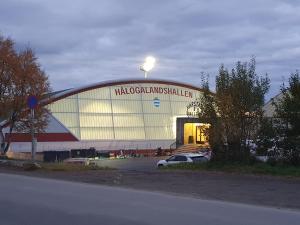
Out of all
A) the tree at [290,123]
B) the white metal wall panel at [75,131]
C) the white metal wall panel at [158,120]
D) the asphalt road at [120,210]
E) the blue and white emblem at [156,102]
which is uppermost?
the blue and white emblem at [156,102]

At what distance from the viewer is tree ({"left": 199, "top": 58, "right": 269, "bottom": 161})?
2491 centimetres

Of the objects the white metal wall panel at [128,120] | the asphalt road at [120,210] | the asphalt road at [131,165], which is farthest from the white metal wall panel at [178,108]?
the asphalt road at [120,210]

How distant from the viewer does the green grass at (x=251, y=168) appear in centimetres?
2208

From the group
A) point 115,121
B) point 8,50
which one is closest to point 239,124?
point 8,50

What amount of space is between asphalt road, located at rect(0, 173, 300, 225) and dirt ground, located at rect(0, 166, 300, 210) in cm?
118

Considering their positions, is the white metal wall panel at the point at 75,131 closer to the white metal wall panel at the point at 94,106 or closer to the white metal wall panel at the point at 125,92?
the white metal wall panel at the point at 94,106

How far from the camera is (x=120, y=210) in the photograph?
1287 cm

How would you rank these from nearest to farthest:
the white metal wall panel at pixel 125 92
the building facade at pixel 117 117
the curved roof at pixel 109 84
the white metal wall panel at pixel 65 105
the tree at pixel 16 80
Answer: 1. the tree at pixel 16 80
2. the building facade at pixel 117 117
3. the white metal wall panel at pixel 65 105
4. the curved roof at pixel 109 84
5. the white metal wall panel at pixel 125 92

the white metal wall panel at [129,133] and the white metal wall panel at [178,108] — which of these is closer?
the white metal wall panel at [129,133]

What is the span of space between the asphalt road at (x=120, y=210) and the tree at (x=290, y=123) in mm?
9301

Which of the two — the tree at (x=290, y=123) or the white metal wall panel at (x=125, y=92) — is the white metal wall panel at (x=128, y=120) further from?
the tree at (x=290, y=123)

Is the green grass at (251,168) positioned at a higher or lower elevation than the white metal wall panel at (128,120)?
lower

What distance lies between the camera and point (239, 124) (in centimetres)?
2503

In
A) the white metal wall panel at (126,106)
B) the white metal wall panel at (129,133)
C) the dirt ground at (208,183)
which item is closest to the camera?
the dirt ground at (208,183)
